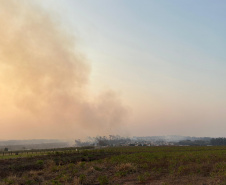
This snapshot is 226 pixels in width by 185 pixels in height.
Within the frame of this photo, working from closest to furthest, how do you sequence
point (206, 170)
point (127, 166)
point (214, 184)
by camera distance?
point (214, 184)
point (206, 170)
point (127, 166)

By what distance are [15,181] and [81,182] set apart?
585 cm

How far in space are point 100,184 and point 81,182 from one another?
5.60ft

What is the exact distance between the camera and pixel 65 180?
54.6 feet

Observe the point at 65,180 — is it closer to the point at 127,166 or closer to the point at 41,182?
the point at 41,182

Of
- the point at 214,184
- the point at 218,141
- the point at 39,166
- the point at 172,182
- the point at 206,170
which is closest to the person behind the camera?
the point at 214,184

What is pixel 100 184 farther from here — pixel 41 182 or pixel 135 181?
pixel 41 182

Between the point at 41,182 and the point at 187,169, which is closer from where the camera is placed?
the point at 41,182

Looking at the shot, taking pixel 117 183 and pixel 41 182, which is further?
pixel 41 182

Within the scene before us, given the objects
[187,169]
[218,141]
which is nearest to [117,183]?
[187,169]

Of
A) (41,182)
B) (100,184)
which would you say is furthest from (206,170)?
(41,182)

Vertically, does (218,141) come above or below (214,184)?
below

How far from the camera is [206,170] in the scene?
1917 centimetres

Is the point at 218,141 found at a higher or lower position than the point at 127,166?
lower

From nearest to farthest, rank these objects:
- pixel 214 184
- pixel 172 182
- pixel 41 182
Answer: pixel 214 184
pixel 172 182
pixel 41 182
